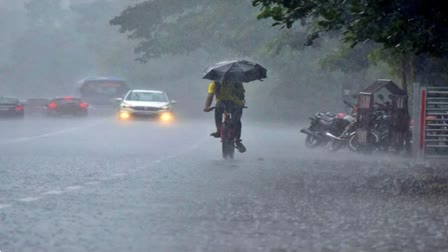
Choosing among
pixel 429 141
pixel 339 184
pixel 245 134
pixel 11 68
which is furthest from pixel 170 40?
pixel 11 68

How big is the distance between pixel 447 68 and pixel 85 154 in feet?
33.0

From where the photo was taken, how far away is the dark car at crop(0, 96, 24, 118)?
59375 mm

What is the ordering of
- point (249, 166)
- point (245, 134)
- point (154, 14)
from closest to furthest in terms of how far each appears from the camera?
point (249, 166) → point (245, 134) → point (154, 14)

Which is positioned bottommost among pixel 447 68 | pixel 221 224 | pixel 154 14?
pixel 221 224

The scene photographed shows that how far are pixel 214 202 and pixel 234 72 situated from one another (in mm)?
10255

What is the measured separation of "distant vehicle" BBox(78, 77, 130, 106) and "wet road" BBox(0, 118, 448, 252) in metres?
55.9

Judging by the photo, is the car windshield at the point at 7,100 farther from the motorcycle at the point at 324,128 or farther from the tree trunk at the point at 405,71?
the tree trunk at the point at 405,71

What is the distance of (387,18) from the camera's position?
17.2 m

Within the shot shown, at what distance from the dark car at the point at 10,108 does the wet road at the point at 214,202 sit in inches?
1290

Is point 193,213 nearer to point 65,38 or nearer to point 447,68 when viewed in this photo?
point 447,68

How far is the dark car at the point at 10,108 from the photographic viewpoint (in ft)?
195

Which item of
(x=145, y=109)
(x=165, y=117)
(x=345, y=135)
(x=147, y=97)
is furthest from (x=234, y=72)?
(x=147, y=97)

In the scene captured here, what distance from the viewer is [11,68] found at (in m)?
131

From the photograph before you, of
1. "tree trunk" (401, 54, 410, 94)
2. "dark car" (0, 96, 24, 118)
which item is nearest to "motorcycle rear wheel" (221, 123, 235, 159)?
"tree trunk" (401, 54, 410, 94)
